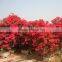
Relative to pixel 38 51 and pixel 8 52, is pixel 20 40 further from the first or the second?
pixel 38 51

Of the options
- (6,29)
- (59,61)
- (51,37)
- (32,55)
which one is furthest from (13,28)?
(59,61)

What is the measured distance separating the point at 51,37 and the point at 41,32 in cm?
96

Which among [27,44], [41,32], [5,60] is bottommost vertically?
[5,60]

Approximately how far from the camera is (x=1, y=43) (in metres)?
19.2

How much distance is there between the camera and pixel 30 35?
18.1m

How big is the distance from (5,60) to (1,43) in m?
2.71

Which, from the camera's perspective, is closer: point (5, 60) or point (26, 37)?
point (5, 60)

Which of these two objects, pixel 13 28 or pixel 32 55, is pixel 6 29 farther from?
pixel 32 55

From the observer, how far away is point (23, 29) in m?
19.9

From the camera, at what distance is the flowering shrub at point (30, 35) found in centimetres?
1655

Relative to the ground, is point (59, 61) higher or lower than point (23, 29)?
lower

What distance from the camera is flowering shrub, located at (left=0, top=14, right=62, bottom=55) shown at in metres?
16.5

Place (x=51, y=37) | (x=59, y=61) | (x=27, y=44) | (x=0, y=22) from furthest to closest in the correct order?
(x=0, y=22), (x=27, y=44), (x=51, y=37), (x=59, y=61)

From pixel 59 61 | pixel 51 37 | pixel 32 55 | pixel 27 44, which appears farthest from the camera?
pixel 27 44
